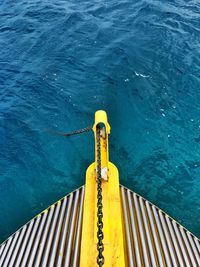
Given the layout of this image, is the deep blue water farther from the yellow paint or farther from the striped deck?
the yellow paint

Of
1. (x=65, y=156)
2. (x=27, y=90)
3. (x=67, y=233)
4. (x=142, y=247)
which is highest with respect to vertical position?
(x=27, y=90)

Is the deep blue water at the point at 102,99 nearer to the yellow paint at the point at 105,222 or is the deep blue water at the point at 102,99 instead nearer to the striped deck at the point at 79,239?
the striped deck at the point at 79,239

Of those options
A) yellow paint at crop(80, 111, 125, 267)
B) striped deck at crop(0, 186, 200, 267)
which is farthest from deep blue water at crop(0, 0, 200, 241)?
yellow paint at crop(80, 111, 125, 267)

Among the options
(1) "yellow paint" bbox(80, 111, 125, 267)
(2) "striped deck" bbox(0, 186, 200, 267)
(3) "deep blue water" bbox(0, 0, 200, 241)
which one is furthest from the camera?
(3) "deep blue water" bbox(0, 0, 200, 241)

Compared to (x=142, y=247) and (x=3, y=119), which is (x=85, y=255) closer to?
(x=142, y=247)

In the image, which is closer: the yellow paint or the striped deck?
the yellow paint

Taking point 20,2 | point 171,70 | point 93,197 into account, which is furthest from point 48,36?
point 93,197
